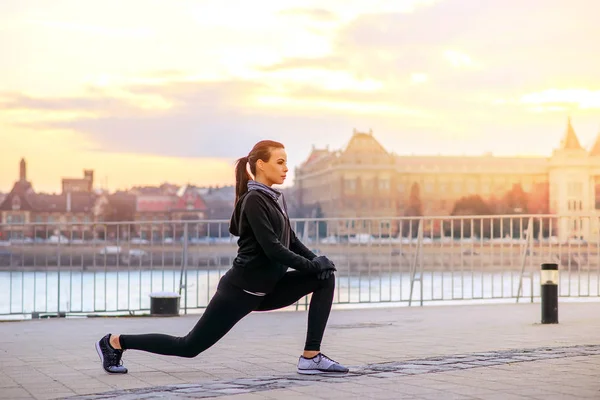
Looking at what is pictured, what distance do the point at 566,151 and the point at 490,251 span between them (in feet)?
453

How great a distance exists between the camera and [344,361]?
6762 mm

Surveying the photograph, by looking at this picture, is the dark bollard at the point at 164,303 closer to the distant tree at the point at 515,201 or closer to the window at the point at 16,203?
the window at the point at 16,203

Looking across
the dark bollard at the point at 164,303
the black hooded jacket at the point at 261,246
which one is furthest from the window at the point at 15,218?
the black hooded jacket at the point at 261,246

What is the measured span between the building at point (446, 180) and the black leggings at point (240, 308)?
13940 centimetres

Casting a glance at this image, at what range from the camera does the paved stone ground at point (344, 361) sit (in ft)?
17.4

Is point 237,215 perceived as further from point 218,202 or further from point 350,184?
point 218,202

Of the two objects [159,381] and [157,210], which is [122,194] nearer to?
[157,210]

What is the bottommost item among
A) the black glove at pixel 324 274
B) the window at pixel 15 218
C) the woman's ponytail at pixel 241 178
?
the black glove at pixel 324 274

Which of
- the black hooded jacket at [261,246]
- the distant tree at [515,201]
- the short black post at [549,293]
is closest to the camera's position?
the black hooded jacket at [261,246]

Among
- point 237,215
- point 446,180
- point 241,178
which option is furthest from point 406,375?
point 446,180

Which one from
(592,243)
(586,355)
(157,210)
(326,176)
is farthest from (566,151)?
(586,355)

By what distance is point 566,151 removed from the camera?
149375mm

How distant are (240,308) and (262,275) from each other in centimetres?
21

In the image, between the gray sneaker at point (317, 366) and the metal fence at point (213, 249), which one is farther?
the metal fence at point (213, 249)
